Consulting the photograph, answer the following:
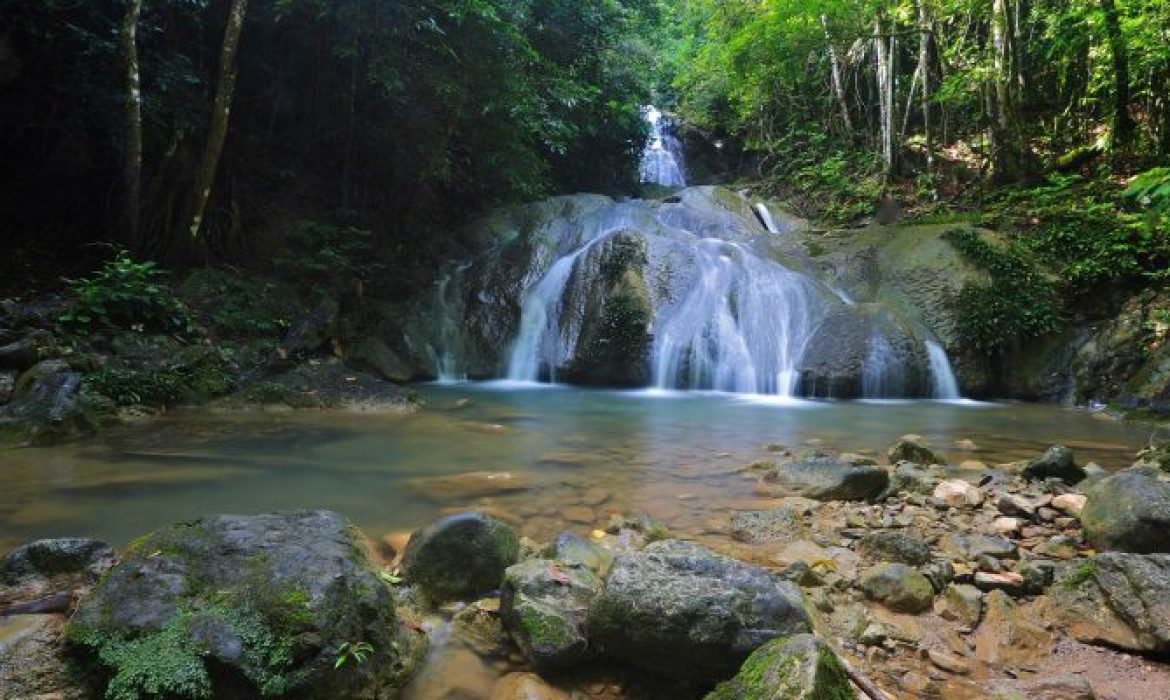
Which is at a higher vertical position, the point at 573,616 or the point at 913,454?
the point at 913,454

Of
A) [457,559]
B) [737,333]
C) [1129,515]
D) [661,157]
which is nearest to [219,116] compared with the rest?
[737,333]

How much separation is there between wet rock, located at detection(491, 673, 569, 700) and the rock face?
0.32m

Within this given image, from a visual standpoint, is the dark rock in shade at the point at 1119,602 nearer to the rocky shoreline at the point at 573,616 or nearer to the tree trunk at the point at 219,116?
the rocky shoreline at the point at 573,616

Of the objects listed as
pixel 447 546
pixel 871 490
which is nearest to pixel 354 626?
pixel 447 546

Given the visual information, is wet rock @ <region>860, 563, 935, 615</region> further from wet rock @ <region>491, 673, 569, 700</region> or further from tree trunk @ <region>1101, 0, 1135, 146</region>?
tree trunk @ <region>1101, 0, 1135, 146</region>

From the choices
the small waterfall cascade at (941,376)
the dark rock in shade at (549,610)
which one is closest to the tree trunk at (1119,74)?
the small waterfall cascade at (941,376)

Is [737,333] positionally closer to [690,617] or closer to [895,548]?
[895,548]

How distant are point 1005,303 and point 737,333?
13.2 ft

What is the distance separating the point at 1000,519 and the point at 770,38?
14178 millimetres

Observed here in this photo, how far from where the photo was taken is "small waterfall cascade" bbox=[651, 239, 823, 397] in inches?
408

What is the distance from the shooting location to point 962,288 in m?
10.3

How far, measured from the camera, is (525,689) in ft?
7.04

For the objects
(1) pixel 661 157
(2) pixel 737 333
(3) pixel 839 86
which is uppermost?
(3) pixel 839 86

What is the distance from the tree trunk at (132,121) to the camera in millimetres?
7848
